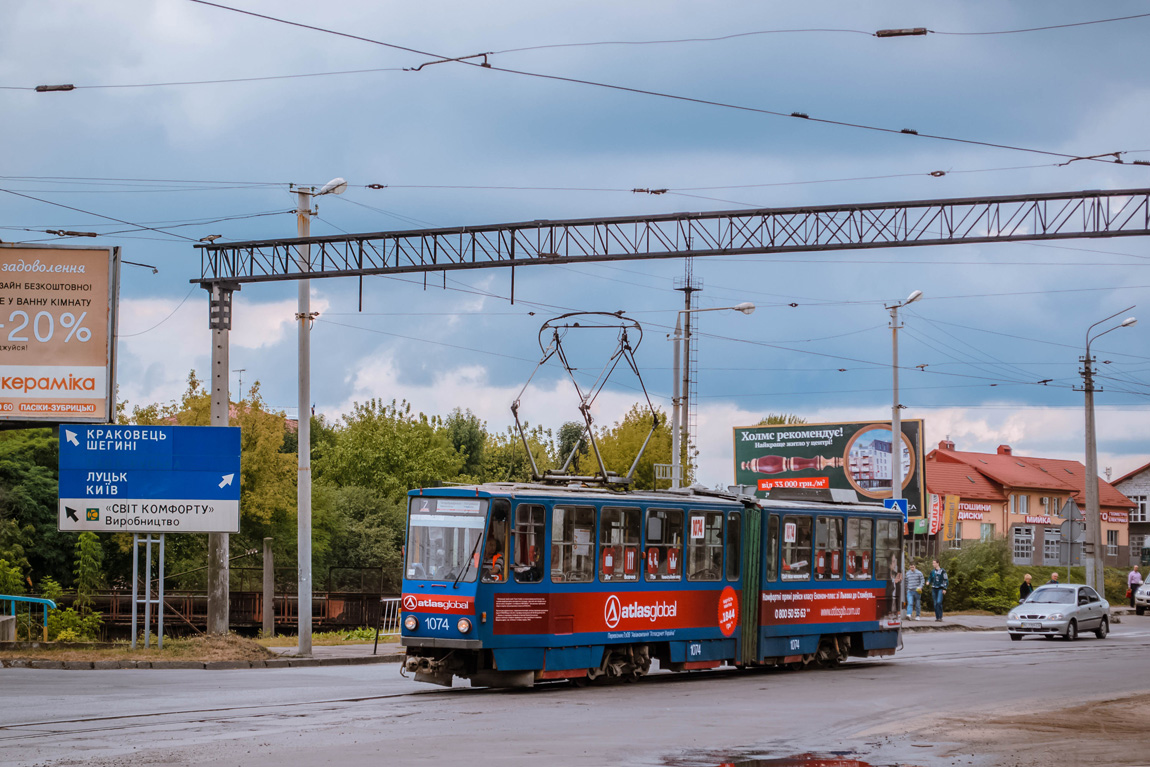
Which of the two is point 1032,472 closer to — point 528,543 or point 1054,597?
point 1054,597

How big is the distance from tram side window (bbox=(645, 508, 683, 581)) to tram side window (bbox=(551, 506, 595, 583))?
4.32 feet

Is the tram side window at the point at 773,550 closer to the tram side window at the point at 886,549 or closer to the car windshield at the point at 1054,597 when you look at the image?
the tram side window at the point at 886,549

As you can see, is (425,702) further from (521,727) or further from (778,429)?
(778,429)

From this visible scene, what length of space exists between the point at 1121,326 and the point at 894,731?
130 ft

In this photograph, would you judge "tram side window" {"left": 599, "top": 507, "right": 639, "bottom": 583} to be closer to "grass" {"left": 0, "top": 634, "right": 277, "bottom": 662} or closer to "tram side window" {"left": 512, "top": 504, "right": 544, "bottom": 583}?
"tram side window" {"left": 512, "top": 504, "right": 544, "bottom": 583}

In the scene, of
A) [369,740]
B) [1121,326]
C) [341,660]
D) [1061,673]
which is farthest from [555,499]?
[1121,326]

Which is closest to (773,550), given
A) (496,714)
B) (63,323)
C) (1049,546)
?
(496,714)

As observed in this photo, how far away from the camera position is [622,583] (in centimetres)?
2030

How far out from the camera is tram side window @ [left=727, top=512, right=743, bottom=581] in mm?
22266

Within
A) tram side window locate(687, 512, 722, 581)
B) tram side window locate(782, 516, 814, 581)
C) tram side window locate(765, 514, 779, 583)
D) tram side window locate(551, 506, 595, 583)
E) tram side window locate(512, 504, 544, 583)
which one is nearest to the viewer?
tram side window locate(512, 504, 544, 583)

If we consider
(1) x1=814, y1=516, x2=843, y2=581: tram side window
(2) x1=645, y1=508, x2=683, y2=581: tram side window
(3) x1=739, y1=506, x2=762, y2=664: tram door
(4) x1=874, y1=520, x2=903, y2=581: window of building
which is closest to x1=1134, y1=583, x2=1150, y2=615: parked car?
(4) x1=874, y1=520, x2=903, y2=581: window of building

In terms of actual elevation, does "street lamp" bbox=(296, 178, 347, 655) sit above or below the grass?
above

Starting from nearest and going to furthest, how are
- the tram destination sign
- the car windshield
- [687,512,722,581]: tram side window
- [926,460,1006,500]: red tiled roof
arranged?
[687,512,722,581]: tram side window → the tram destination sign → the car windshield → [926,460,1006,500]: red tiled roof

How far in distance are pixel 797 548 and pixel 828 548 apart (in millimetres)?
1023
